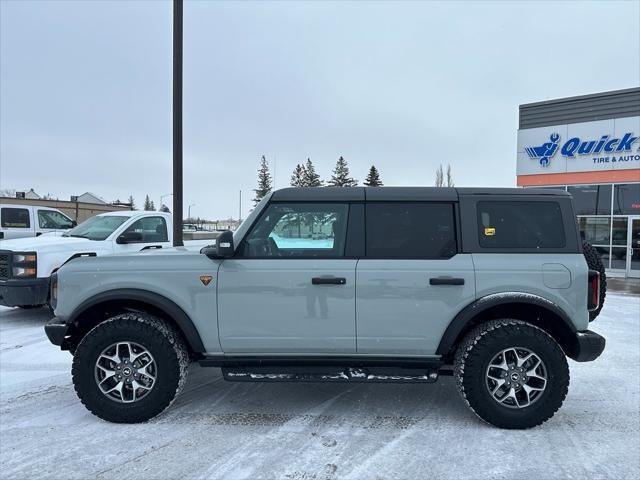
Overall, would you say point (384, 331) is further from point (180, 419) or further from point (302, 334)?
point (180, 419)

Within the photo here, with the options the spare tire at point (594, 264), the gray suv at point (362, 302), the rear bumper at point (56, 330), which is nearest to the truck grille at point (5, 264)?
the gray suv at point (362, 302)

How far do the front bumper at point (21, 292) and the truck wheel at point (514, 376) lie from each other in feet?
20.6

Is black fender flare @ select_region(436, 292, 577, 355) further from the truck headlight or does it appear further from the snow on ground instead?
the truck headlight

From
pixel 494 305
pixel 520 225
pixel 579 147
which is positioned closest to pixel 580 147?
pixel 579 147

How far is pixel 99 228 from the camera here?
25.8ft

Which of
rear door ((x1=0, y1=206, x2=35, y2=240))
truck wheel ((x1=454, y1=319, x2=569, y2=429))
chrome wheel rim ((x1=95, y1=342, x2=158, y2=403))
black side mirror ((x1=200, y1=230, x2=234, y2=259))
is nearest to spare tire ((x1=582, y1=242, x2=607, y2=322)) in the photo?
truck wheel ((x1=454, y1=319, x2=569, y2=429))

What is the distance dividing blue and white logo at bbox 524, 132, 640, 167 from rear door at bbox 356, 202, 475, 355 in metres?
14.0

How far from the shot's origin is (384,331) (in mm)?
3500

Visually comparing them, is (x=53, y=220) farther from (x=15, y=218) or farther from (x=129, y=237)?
(x=129, y=237)

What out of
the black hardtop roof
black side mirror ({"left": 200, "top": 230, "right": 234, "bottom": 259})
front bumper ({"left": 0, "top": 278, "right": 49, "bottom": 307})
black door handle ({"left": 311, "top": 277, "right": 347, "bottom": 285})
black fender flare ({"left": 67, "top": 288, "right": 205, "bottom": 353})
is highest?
the black hardtop roof

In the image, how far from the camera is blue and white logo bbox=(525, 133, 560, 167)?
50.4 feet

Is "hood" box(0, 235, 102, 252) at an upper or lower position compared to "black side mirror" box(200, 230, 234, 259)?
lower

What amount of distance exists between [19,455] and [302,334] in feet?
7.14

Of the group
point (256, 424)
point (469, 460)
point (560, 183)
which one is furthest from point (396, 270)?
point (560, 183)
